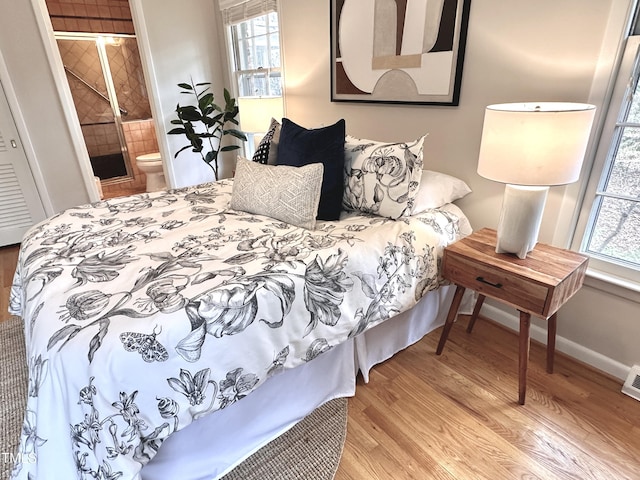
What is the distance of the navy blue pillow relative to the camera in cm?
173

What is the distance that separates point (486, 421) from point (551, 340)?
49 centimetres

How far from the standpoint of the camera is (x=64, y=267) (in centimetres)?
129

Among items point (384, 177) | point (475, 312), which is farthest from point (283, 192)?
point (475, 312)

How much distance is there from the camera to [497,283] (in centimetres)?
142

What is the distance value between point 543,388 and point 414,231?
90 centimetres

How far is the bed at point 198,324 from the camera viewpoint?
0.89 metres

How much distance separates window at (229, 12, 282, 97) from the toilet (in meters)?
1.55

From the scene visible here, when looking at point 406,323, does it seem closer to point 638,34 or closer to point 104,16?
point 638,34

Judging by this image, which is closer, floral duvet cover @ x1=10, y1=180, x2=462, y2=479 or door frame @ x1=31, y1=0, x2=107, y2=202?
floral duvet cover @ x1=10, y1=180, x2=462, y2=479

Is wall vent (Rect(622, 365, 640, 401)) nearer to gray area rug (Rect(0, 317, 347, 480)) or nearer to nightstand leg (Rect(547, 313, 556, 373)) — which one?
nightstand leg (Rect(547, 313, 556, 373))

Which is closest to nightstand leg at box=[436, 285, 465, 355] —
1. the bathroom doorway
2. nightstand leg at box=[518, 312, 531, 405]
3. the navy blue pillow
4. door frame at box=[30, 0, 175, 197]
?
nightstand leg at box=[518, 312, 531, 405]

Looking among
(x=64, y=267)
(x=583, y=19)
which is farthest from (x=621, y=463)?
(x=64, y=267)

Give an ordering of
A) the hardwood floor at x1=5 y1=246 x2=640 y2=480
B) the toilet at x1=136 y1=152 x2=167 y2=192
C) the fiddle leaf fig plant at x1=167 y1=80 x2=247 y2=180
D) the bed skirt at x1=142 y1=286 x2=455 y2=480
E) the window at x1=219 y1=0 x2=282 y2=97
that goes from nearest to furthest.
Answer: the bed skirt at x1=142 y1=286 x2=455 y2=480 < the hardwood floor at x1=5 y1=246 x2=640 y2=480 < the window at x1=219 y1=0 x2=282 y2=97 < the fiddle leaf fig plant at x1=167 y1=80 x2=247 y2=180 < the toilet at x1=136 y1=152 x2=167 y2=192

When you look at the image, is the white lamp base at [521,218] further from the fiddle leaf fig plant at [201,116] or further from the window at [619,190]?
the fiddle leaf fig plant at [201,116]
